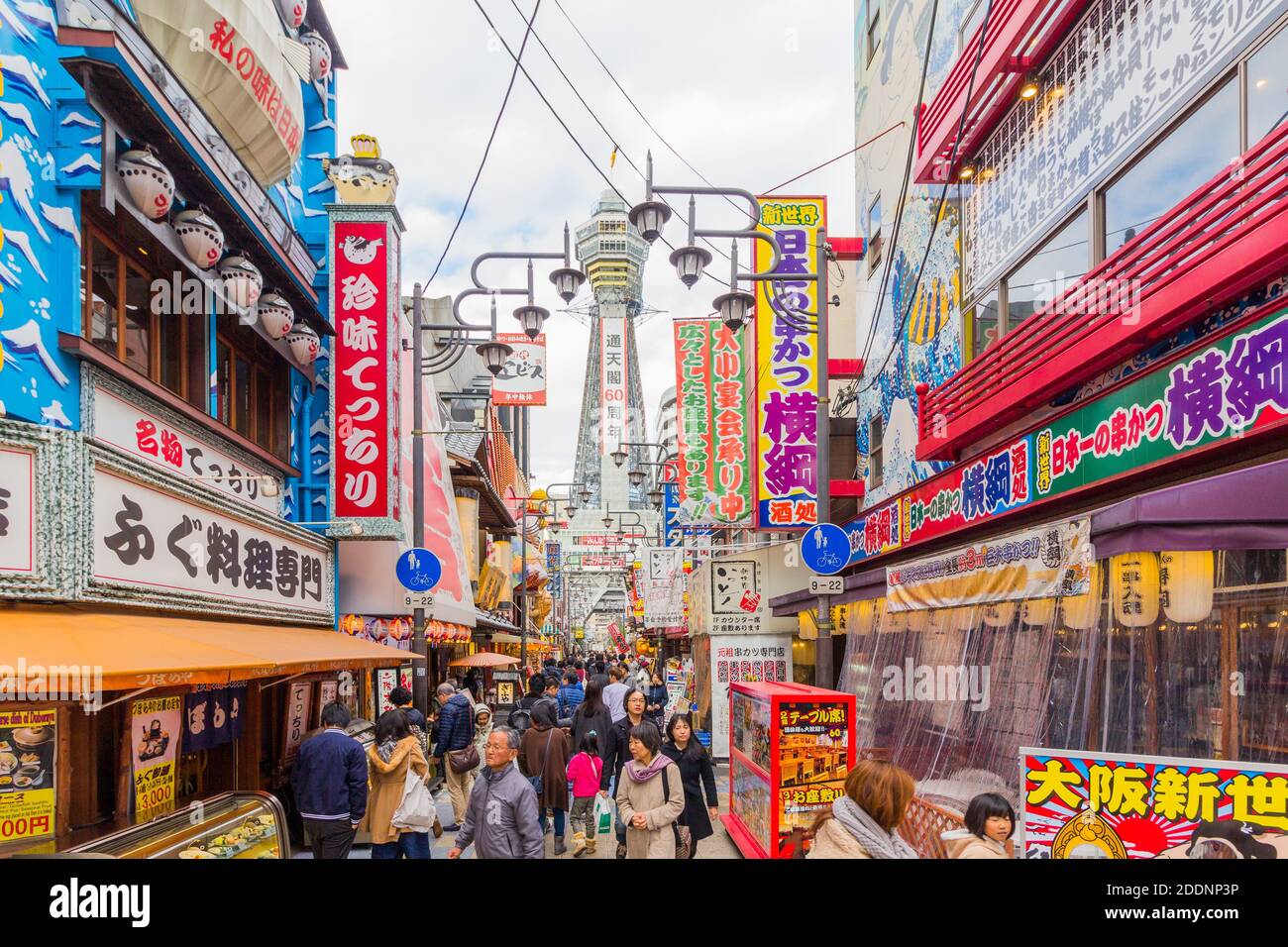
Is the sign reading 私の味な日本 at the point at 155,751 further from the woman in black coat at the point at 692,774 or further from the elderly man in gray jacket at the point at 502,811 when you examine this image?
the woman in black coat at the point at 692,774

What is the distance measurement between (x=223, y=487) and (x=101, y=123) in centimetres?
411

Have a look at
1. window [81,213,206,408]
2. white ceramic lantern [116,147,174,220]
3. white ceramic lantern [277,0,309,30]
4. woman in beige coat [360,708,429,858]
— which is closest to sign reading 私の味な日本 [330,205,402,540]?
window [81,213,206,408]

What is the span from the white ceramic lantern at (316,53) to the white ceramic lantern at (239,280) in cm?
525

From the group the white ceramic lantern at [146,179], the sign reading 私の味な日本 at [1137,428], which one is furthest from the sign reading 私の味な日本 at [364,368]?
the sign reading 私の味な日本 at [1137,428]

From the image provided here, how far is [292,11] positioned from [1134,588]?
Answer: 13.0m

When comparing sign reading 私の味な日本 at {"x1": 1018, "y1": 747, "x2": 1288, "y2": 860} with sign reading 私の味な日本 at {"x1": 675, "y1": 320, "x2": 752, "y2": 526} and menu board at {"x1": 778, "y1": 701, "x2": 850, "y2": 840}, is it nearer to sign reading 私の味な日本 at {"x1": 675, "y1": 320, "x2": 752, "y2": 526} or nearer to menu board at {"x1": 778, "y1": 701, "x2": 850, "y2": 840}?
menu board at {"x1": 778, "y1": 701, "x2": 850, "y2": 840}

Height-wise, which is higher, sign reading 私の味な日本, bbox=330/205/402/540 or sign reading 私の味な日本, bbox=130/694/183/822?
sign reading 私の味な日本, bbox=330/205/402/540

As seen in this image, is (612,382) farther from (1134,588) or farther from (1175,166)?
(1134,588)


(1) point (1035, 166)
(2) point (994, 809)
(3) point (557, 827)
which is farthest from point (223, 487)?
(1) point (1035, 166)

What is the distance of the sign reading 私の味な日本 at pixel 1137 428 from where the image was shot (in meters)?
5.65

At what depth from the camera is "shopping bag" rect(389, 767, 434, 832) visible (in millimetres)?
8180

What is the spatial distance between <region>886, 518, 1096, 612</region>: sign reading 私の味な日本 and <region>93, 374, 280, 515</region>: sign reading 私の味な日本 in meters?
7.61

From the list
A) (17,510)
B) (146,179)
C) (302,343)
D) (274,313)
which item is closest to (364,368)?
(302,343)

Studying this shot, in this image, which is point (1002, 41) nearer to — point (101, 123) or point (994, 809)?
point (994, 809)
